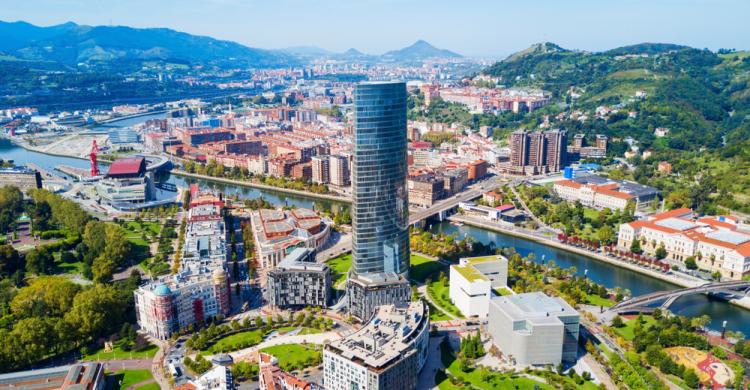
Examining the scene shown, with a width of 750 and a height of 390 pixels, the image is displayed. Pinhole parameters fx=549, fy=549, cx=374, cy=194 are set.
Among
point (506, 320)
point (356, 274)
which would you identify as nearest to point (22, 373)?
point (356, 274)

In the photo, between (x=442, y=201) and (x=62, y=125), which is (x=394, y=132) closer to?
(x=442, y=201)

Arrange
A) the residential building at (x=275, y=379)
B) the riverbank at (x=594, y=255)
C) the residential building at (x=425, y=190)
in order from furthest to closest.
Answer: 1. the residential building at (x=425, y=190)
2. the riverbank at (x=594, y=255)
3. the residential building at (x=275, y=379)

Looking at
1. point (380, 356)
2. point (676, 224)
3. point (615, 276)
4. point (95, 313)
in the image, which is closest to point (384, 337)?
point (380, 356)

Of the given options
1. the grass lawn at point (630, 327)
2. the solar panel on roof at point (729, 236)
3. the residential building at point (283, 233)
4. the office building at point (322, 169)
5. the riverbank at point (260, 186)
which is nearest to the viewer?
the grass lawn at point (630, 327)

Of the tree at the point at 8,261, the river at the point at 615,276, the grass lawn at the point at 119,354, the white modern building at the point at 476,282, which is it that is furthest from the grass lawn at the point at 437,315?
the tree at the point at 8,261

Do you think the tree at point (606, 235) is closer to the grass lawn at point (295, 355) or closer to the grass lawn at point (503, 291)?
the grass lawn at point (503, 291)

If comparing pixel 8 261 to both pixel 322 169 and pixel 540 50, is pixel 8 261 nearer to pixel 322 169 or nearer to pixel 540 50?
pixel 322 169
